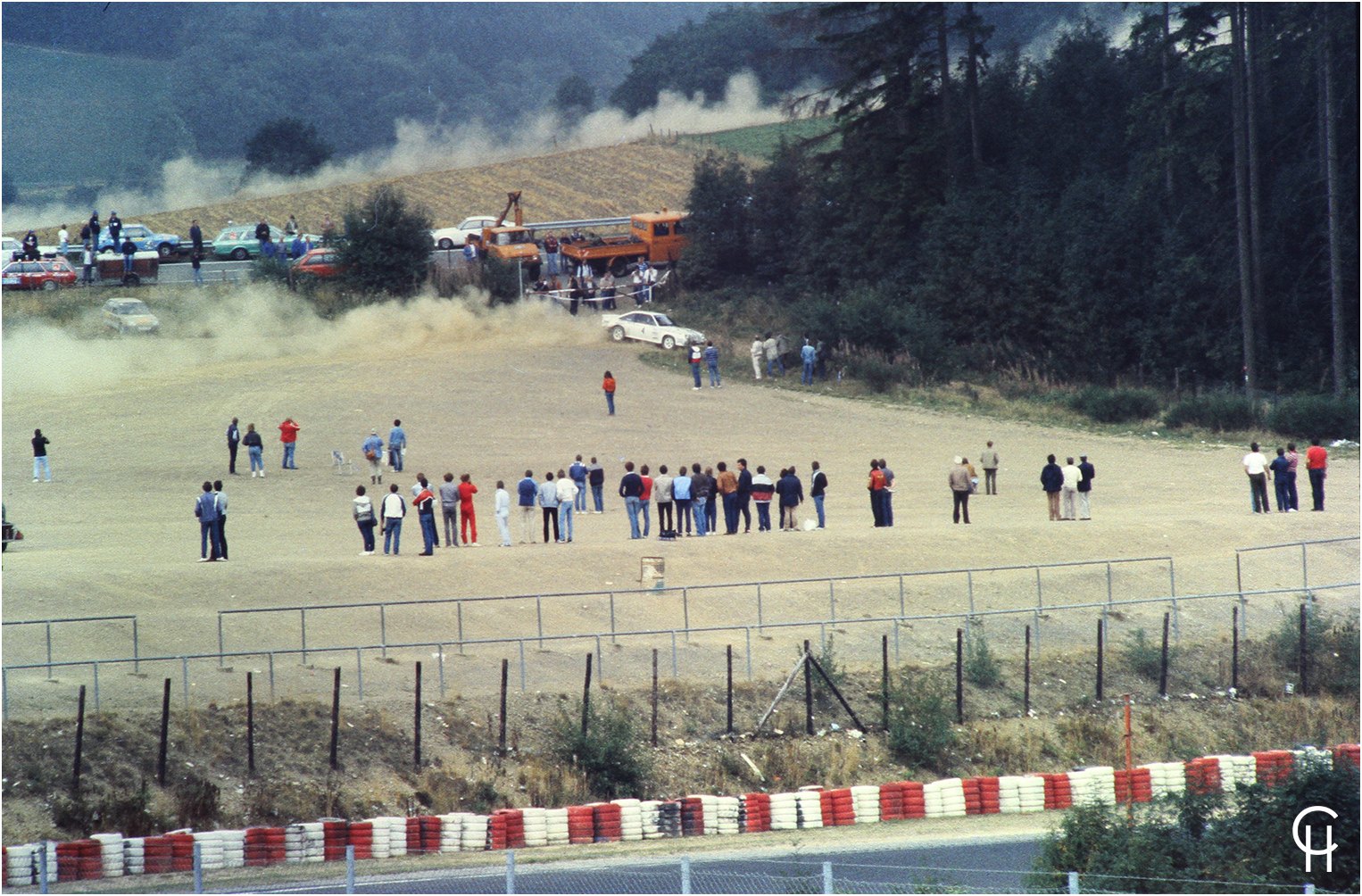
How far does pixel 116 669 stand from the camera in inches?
908

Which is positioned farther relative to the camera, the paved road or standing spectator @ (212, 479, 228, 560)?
standing spectator @ (212, 479, 228, 560)

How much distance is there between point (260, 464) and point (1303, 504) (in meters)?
23.9

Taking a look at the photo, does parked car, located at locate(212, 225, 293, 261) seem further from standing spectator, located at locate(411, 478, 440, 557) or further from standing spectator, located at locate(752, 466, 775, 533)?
standing spectator, located at locate(752, 466, 775, 533)

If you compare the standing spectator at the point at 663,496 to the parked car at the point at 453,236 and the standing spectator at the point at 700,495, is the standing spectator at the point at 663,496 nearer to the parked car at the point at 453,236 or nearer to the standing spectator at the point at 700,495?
the standing spectator at the point at 700,495

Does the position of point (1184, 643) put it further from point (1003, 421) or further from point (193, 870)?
point (193, 870)

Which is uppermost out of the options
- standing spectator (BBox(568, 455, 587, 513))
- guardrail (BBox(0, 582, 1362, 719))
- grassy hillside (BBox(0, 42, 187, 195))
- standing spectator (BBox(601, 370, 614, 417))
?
grassy hillside (BBox(0, 42, 187, 195))

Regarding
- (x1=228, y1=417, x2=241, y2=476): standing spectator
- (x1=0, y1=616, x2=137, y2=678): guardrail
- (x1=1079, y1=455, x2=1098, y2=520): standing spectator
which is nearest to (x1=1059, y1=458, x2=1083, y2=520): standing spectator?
(x1=1079, y1=455, x2=1098, y2=520): standing spectator

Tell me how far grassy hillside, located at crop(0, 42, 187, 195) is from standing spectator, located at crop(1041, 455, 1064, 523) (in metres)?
77.7

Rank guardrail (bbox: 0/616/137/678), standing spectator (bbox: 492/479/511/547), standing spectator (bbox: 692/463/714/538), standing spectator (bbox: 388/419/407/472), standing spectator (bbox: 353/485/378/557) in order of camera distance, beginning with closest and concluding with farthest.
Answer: guardrail (bbox: 0/616/137/678) → standing spectator (bbox: 353/485/378/557) → standing spectator (bbox: 492/479/511/547) → standing spectator (bbox: 692/463/714/538) → standing spectator (bbox: 388/419/407/472)

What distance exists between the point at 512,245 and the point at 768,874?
140 ft

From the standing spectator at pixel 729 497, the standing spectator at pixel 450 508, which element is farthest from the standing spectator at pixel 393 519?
the standing spectator at pixel 729 497

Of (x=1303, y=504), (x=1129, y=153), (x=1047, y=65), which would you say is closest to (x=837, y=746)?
(x=1303, y=504)

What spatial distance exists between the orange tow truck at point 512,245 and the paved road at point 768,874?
39.4m

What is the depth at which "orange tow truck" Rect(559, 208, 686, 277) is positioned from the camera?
195 ft
